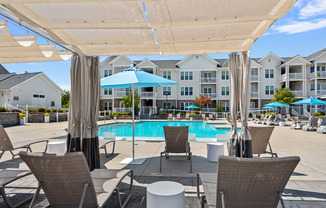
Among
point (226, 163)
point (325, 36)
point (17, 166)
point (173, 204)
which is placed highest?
point (325, 36)

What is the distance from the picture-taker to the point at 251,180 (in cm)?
209

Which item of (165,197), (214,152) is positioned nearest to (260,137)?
(214,152)

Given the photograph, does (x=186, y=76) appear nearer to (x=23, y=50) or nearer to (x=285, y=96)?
(x=285, y=96)

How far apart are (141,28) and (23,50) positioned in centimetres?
326

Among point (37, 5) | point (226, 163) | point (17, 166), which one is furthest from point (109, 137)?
point (226, 163)

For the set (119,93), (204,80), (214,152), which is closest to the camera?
(214,152)

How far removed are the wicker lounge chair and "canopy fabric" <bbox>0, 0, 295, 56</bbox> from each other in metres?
2.19

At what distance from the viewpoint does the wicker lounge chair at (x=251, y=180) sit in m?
2.01

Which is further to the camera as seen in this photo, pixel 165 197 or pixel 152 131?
pixel 152 131

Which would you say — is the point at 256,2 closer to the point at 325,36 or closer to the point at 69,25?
the point at 69,25

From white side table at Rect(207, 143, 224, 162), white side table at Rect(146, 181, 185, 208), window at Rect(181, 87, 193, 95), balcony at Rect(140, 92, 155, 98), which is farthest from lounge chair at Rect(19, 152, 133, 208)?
window at Rect(181, 87, 193, 95)

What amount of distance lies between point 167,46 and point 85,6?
7.08ft

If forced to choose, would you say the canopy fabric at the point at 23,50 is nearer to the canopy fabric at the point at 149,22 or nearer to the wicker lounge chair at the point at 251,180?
the canopy fabric at the point at 149,22

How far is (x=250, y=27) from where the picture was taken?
3789mm
